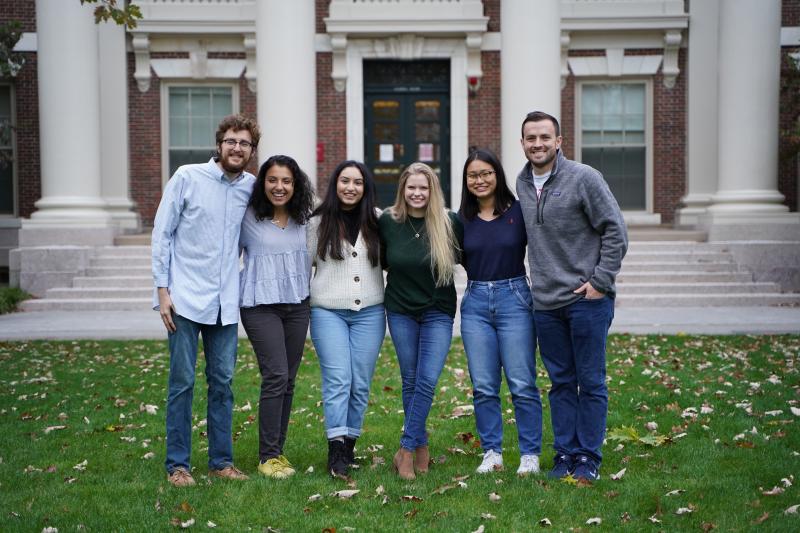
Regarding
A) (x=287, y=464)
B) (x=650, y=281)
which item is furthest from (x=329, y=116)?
(x=287, y=464)

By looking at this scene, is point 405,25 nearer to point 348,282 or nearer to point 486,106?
point 486,106

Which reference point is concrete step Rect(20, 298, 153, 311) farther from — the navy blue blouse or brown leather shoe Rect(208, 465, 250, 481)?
the navy blue blouse

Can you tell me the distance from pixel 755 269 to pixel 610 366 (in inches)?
294

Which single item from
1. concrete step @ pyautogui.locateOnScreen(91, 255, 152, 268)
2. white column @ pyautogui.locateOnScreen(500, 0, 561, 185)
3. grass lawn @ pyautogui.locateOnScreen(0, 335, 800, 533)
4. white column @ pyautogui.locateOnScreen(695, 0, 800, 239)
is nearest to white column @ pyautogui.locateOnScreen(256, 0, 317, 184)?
concrete step @ pyautogui.locateOnScreen(91, 255, 152, 268)

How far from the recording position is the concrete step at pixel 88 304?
14.3 metres

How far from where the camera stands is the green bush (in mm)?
14242

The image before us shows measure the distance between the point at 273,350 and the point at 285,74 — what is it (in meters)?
10.6

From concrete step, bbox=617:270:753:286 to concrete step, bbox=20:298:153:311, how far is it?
298 inches

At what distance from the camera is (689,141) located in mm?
18703

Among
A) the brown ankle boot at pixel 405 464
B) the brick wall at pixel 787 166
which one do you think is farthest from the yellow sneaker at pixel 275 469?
the brick wall at pixel 787 166

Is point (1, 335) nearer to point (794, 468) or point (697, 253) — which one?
point (794, 468)

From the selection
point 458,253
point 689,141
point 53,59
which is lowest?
point 458,253

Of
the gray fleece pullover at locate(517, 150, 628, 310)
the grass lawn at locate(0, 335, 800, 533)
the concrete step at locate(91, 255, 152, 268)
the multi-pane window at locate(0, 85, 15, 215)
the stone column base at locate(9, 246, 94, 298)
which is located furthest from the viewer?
the multi-pane window at locate(0, 85, 15, 215)

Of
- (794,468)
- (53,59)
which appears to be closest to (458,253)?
(794,468)
